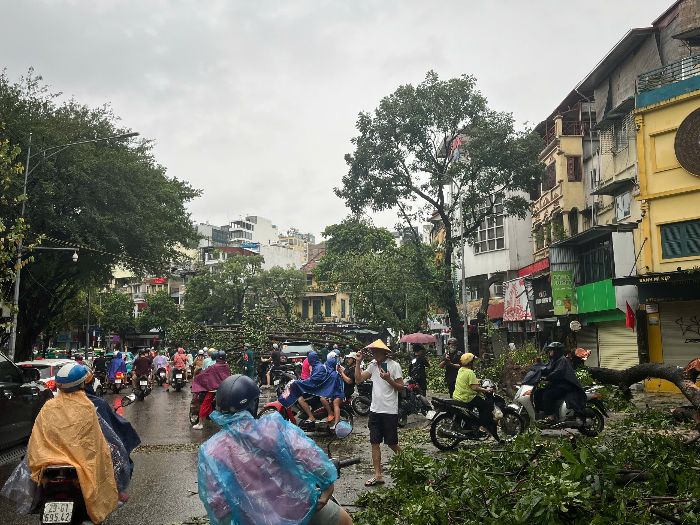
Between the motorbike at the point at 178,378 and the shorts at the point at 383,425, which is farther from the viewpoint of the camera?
the motorbike at the point at 178,378

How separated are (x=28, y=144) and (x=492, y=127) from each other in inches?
733

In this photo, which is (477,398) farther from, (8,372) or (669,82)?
(669,82)

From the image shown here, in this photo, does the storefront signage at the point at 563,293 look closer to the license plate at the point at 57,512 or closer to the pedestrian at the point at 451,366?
the pedestrian at the point at 451,366

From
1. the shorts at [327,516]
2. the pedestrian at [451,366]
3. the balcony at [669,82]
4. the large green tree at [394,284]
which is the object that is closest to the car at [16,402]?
the shorts at [327,516]

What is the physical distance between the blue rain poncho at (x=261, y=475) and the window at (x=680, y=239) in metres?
21.5

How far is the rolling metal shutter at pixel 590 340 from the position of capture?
26.8m

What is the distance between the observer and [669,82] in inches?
895

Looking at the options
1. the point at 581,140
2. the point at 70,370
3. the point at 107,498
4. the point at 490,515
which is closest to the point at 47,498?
the point at 107,498

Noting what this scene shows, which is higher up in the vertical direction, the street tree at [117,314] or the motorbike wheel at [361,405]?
the street tree at [117,314]

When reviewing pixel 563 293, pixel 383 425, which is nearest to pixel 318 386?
pixel 383 425

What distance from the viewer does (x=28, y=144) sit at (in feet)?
79.6

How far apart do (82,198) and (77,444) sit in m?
22.9

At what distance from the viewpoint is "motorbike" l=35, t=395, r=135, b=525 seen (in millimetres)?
4758

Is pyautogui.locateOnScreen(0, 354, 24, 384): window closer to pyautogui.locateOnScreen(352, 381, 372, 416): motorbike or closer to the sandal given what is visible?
the sandal
